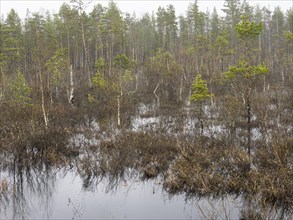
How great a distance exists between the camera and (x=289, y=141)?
12562 millimetres

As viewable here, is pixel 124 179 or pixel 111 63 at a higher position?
pixel 111 63

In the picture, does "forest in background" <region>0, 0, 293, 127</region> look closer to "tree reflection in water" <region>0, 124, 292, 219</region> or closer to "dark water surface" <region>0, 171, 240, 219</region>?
"tree reflection in water" <region>0, 124, 292, 219</region>

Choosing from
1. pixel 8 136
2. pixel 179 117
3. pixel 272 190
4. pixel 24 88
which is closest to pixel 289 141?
pixel 272 190

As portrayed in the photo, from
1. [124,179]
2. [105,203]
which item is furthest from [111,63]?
[105,203]

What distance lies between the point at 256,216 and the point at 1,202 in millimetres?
7000

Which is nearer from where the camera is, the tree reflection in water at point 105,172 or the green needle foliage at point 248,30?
the tree reflection in water at point 105,172

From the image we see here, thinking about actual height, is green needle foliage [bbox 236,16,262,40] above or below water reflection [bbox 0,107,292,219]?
above

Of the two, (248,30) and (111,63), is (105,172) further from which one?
(111,63)

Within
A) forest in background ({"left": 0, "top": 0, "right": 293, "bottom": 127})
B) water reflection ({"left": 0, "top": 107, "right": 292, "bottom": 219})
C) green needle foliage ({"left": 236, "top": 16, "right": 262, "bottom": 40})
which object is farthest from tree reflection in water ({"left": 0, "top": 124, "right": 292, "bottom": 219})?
green needle foliage ({"left": 236, "top": 16, "right": 262, "bottom": 40})

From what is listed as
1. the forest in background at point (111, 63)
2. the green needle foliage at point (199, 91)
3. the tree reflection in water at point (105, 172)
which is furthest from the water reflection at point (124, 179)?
the forest in background at point (111, 63)

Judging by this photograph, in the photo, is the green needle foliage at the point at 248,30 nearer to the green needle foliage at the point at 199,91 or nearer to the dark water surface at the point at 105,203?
the green needle foliage at the point at 199,91

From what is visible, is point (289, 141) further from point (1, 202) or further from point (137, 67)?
point (137, 67)

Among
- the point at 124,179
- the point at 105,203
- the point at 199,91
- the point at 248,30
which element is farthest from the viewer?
the point at 199,91

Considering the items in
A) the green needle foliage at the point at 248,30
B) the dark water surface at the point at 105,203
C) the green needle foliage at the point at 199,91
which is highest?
the green needle foliage at the point at 248,30
